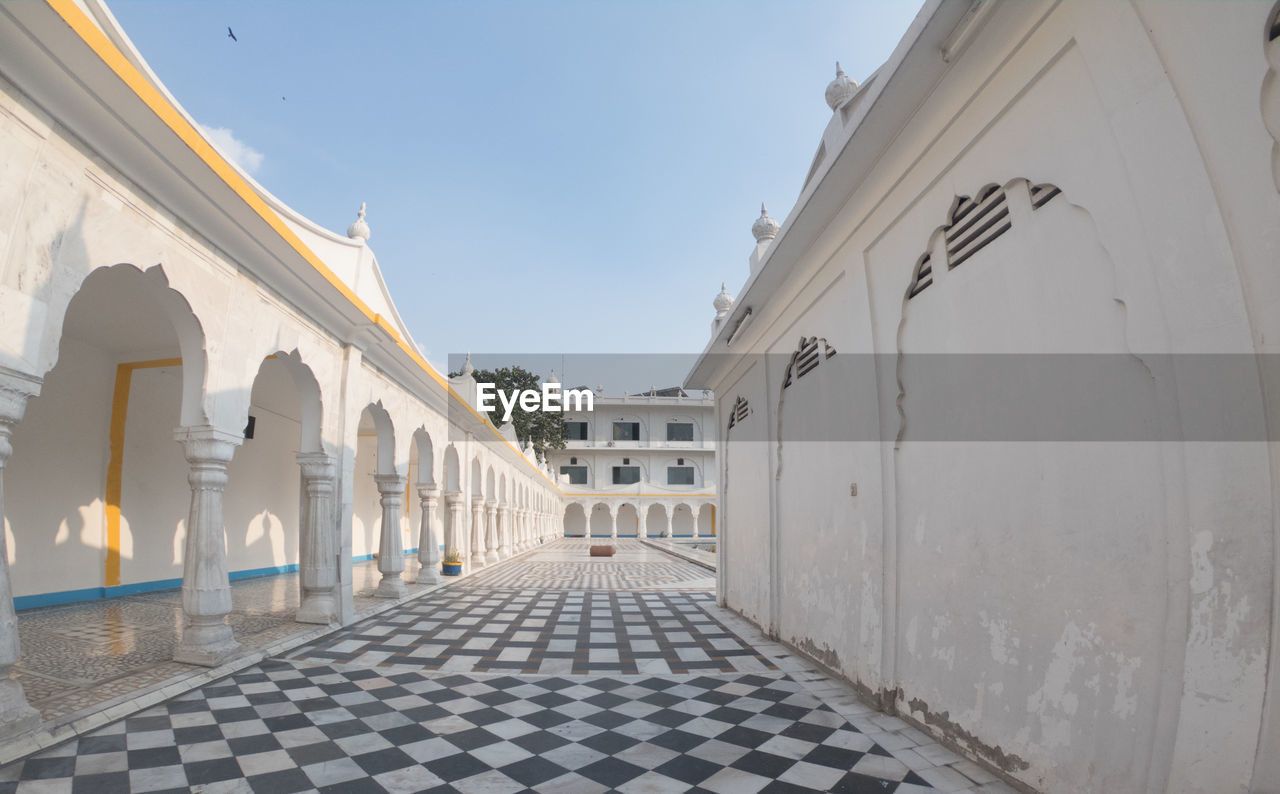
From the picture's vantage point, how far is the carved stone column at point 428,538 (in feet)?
35.4

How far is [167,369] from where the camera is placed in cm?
916

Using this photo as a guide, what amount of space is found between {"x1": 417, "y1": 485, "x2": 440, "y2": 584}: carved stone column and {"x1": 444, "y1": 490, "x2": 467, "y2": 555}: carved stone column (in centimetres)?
172

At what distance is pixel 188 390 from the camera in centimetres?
497

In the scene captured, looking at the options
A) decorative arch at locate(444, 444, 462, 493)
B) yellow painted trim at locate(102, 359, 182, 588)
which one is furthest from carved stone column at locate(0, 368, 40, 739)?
decorative arch at locate(444, 444, 462, 493)

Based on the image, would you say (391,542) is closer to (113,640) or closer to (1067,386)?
(113,640)

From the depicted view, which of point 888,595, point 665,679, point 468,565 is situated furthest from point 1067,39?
point 468,565

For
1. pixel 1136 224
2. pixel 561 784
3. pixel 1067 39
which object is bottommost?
pixel 561 784

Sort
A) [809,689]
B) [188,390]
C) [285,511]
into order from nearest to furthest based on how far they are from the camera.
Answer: [809,689]
[188,390]
[285,511]

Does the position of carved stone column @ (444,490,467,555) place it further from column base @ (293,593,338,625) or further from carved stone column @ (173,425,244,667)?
carved stone column @ (173,425,244,667)

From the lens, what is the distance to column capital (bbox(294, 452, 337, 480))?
6.79 metres

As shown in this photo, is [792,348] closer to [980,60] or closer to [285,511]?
[980,60]

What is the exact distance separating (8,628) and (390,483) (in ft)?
19.8

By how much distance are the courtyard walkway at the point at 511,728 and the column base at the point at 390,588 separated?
245 cm

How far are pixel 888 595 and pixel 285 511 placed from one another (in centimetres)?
1285
